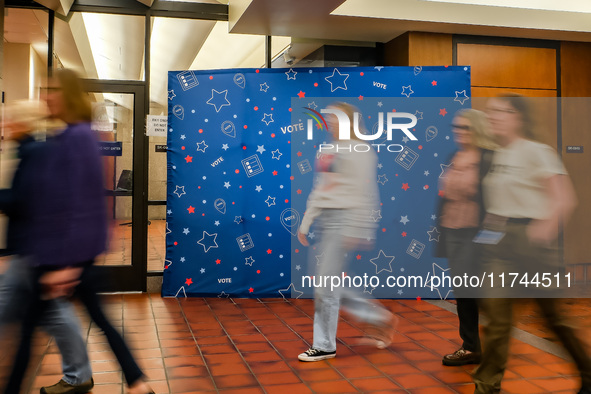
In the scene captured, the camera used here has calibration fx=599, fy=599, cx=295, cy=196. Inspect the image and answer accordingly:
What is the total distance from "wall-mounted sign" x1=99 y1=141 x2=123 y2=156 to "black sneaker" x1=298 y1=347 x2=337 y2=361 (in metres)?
3.21

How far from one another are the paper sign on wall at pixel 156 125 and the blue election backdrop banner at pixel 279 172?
287 mm

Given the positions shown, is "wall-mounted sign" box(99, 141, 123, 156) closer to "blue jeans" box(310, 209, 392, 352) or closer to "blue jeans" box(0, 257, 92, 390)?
"blue jeans" box(310, 209, 392, 352)

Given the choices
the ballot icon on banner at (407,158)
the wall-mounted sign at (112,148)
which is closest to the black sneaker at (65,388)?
the wall-mounted sign at (112,148)

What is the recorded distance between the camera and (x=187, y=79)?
5.79m

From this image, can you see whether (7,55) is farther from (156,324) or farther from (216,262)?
(156,324)

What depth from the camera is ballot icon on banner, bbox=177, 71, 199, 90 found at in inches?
228

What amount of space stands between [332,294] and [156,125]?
10.3 ft

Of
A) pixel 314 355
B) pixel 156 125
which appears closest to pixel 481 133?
pixel 314 355

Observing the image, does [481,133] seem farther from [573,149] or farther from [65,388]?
[573,149]

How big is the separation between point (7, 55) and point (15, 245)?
4.84m

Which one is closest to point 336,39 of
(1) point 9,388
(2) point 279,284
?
(2) point 279,284

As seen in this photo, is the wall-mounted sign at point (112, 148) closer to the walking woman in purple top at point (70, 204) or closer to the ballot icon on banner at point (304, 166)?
the ballot icon on banner at point (304, 166)

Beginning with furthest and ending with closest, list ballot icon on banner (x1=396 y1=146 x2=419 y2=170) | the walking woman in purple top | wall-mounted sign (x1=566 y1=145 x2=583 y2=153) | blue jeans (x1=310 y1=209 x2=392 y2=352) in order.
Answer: wall-mounted sign (x1=566 y1=145 x2=583 y2=153) < ballot icon on banner (x1=396 y1=146 x2=419 y2=170) < blue jeans (x1=310 y1=209 x2=392 y2=352) < the walking woman in purple top

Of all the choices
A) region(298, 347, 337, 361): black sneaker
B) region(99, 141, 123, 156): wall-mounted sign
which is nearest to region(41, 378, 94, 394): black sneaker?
region(298, 347, 337, 361): black sneaker
